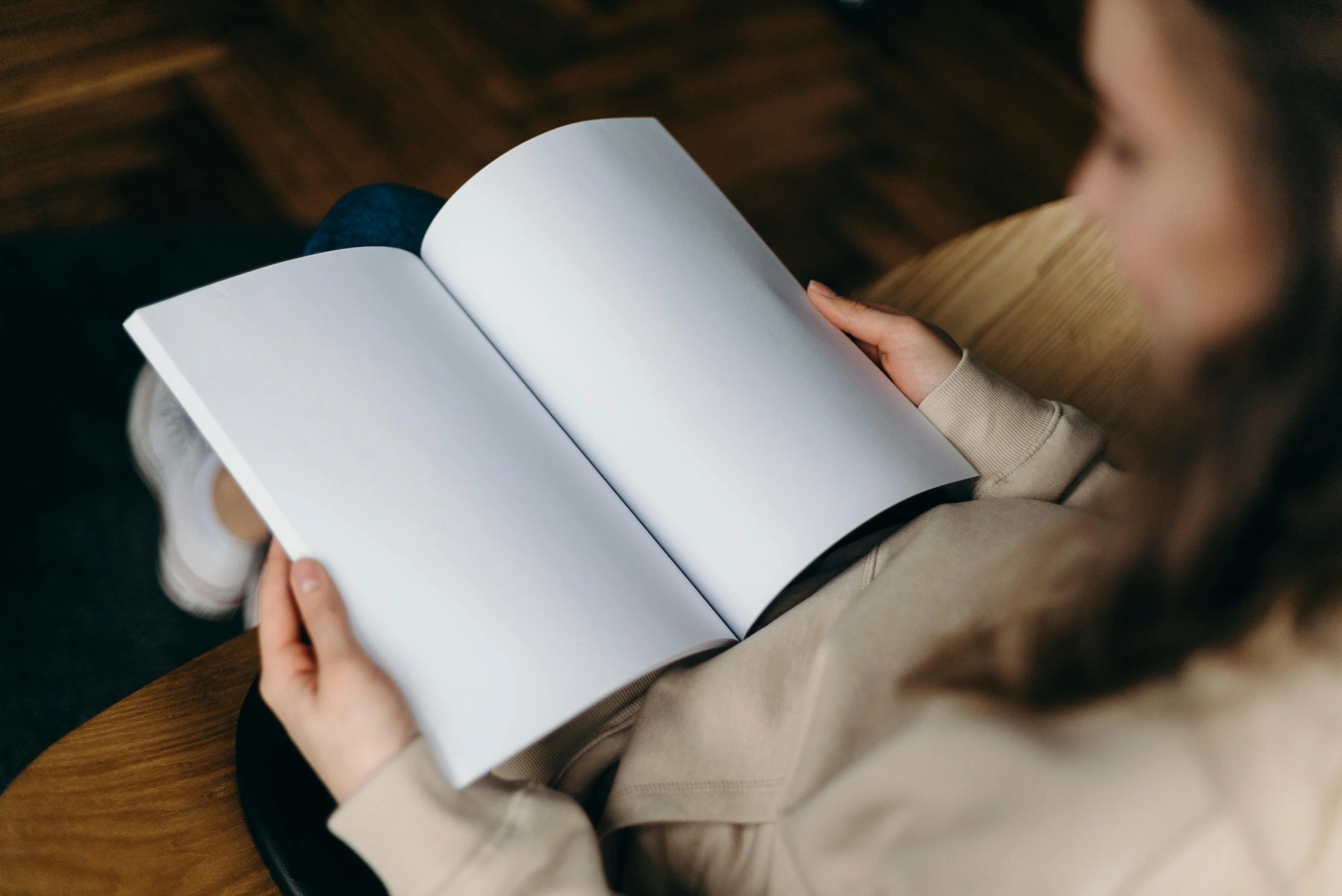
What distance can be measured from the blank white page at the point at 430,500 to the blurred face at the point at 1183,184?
28cm

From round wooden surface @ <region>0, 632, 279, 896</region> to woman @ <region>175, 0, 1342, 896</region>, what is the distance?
10 cm

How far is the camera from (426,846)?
1.33 feet

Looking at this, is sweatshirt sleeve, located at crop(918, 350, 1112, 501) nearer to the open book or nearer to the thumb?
the open book

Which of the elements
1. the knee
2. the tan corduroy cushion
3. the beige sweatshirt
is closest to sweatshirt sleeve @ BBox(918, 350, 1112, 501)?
the beige sweatshirt

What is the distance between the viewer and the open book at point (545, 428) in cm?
44

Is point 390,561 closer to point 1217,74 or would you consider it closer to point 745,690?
point 745,690

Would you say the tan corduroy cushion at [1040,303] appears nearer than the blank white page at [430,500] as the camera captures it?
No

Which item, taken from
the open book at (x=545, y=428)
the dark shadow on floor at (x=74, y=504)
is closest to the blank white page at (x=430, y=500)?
the open book at (x=545, y=428)

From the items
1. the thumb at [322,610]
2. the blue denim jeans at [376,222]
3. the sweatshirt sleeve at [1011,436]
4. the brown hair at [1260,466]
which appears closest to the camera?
the brown hair at [1260,466]

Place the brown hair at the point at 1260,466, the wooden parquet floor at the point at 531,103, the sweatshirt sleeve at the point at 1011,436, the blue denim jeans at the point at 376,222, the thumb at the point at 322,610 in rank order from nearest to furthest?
the brown hair at the point at 1260,466, the thumb at the point at 322,610, the sweatshirt sleeve at the point at 1011,436, the blue denim jeans at the point at 376,222, the wooden parquet floor at the point at 531,103

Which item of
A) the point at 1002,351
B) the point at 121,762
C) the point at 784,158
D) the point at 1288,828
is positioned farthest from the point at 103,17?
the point at 1288,828

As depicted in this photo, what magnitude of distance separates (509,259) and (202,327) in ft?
0.57

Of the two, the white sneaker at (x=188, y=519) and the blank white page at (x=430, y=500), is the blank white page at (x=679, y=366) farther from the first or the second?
the white sneaker at (x=188, y=519)

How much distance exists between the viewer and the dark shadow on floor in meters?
0.85
